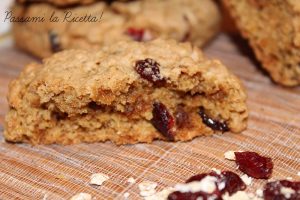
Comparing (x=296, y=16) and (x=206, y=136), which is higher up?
(x=296, y=16)

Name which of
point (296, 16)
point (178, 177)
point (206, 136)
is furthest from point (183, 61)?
point (296, 16)

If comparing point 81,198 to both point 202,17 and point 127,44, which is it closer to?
point 127,44

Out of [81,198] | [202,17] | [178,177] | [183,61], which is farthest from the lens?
[202,17]

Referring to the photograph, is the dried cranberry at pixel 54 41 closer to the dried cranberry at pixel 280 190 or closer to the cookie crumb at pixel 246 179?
the cookie crumb at pixel 246 179

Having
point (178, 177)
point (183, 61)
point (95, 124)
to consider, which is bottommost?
point (178, 177)

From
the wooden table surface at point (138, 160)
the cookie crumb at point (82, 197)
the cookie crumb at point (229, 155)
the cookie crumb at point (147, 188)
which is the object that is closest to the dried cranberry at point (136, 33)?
the wooden table surface at point (138, 160)

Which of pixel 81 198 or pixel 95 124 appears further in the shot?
pixel 95 124

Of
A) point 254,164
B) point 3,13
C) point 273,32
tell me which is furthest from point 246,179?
point 3,13

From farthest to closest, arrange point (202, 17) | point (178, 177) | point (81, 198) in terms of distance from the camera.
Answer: point (202, 17), point (178, 177), point (81, 198)
